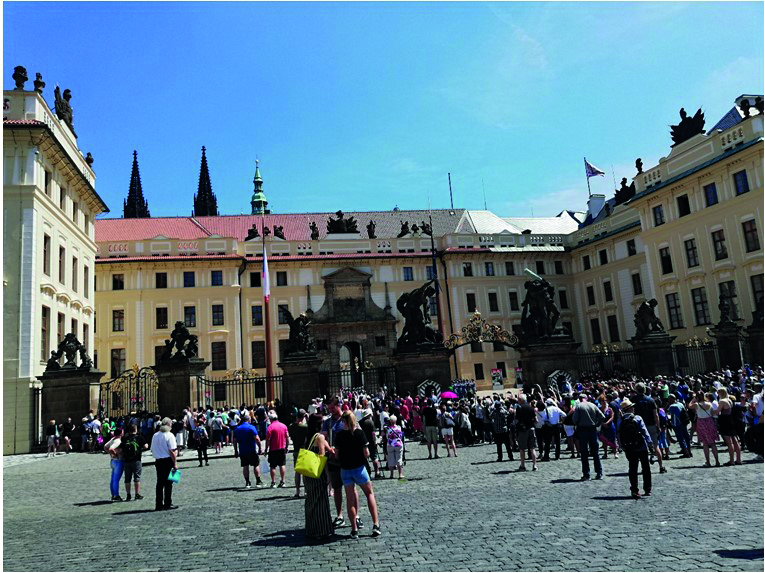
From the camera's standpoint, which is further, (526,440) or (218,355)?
(218,355)

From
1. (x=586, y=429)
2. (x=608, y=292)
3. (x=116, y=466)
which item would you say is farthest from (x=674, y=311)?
(x=116, y=466)

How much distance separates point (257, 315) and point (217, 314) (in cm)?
327

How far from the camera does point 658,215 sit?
41625 millimetres

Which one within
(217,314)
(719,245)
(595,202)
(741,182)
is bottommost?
(217,314)

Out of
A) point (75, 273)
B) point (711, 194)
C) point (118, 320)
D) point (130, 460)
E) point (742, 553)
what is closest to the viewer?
point (742, 553)

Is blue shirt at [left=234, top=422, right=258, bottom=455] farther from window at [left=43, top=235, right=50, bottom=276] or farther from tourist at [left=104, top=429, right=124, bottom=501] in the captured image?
window at [left=43, top=235, right=50, bottom=276]

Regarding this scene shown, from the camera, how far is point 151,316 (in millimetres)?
47562

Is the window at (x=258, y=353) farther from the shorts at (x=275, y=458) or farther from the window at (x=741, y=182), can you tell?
the shorts at (x=275, y=458)

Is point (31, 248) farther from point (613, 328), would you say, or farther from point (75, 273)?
point (613, 328)

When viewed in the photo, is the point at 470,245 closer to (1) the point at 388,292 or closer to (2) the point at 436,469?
(1) the point at 388,292

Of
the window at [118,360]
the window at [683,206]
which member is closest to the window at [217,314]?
the window at [118,360]

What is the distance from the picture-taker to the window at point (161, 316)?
47750 mm

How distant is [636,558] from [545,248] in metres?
51.7

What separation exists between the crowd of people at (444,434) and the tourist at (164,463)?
2cm
